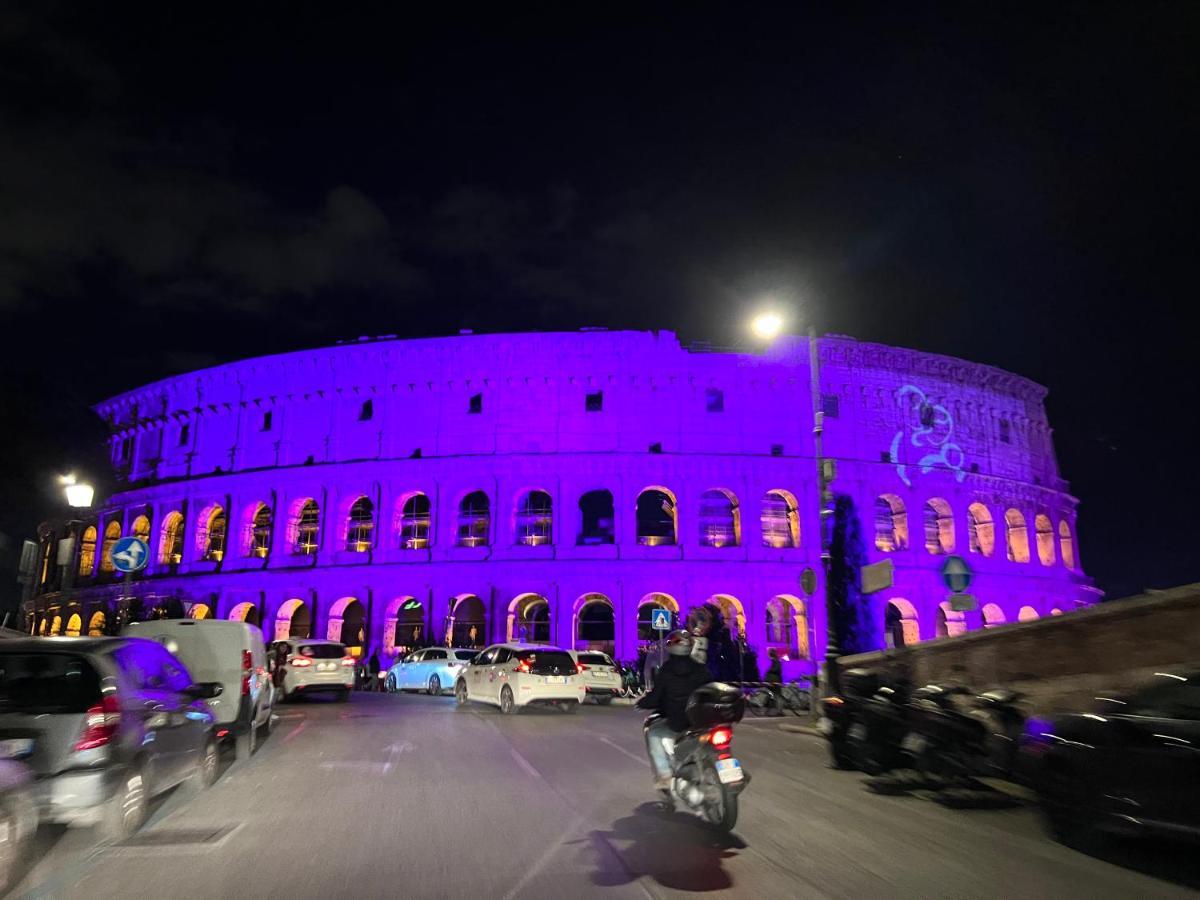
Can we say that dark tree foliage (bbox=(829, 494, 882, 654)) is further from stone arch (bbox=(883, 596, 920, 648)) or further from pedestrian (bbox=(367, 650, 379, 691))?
pedestrian (bbox=(367, 650, 379, 691))

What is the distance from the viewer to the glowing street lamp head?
16328mm

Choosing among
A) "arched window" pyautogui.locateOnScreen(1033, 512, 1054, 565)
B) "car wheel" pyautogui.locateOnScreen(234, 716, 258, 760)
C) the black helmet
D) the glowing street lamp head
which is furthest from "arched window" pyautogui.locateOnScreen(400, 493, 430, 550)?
the black helmet

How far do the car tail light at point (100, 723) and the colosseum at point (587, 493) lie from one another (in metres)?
35.0

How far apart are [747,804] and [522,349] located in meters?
37.6

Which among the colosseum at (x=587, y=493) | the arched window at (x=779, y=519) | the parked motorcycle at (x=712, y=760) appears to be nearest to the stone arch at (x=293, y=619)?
the colosseum at (x=587, y=493)

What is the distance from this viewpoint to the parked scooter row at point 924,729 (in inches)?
356

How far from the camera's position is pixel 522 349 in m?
44.3

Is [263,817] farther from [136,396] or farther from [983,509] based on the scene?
[136,396]

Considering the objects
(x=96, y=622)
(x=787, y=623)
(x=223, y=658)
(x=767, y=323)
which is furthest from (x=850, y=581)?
(x=96, y=622)

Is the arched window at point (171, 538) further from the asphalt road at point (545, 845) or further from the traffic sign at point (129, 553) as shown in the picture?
the asphalt road at point (545, 845)

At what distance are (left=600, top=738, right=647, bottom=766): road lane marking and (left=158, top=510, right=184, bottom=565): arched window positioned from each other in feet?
148

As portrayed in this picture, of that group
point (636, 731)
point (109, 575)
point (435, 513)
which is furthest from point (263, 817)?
point (109, 575)

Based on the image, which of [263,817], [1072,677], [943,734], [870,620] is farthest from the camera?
[870,620]

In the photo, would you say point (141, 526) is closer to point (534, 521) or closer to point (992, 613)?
point (534, 521)
